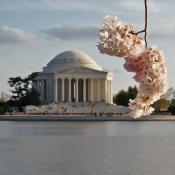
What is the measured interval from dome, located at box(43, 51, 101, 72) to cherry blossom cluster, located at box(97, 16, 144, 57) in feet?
430

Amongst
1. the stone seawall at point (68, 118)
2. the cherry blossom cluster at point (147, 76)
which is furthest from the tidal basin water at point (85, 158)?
the stone seawall at point (68, 118)

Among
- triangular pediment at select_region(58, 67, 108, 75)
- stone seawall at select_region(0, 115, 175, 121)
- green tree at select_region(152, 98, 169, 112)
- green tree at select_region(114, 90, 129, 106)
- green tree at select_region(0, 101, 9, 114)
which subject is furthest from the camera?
green tree at select_region(114, 90, 129, 106)

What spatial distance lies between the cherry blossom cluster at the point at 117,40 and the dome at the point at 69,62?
131 metres

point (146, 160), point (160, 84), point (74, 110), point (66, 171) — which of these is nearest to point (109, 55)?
point (160, 84)

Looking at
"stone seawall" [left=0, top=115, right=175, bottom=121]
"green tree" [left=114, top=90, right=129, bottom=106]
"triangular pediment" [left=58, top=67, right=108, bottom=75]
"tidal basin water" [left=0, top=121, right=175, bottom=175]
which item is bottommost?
"tidal basin water" [left=0, top=121, right=175, bottom=175]

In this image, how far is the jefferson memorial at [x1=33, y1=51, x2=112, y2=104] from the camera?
446 ft

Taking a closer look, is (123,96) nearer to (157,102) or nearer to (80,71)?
(80,71)

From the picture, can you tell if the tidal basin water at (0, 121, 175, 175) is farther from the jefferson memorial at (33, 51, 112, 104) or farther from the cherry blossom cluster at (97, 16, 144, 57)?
the jefferson memorial at (33, 51, 112, 104)

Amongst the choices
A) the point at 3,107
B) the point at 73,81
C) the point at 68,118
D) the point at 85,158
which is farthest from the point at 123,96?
the point at 85,158

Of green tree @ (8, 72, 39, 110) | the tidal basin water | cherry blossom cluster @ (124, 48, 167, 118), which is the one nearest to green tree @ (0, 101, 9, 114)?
green tree @ (8, 72, 39, 110)

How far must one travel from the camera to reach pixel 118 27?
5.28 metres

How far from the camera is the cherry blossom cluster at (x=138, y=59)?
5.22m

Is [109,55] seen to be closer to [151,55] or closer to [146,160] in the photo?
[151,55]

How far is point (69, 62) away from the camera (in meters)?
139
